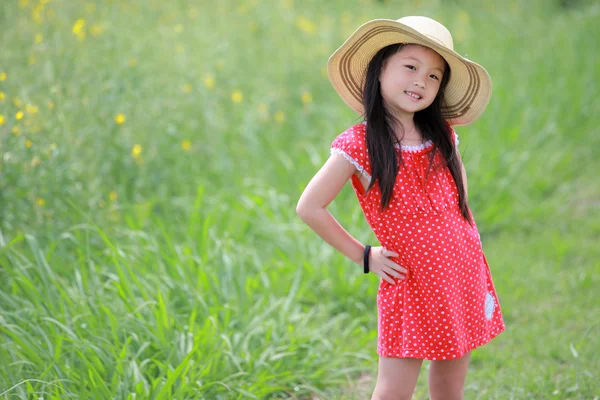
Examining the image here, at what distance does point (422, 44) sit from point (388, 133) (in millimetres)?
285

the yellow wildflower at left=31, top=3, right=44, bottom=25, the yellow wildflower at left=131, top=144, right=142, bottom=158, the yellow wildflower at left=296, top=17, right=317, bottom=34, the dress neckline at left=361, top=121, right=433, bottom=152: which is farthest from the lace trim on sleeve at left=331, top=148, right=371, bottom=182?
the yellow wildflower at left=296, top=17, right=317, bottom=34

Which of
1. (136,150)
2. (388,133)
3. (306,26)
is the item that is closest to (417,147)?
(388,133)

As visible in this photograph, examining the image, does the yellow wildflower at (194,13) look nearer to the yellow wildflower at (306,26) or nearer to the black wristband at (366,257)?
the yellow wildflower at (306,26)

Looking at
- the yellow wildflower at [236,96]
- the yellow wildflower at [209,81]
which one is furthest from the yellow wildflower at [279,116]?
the yellow wildflower at [209,81]

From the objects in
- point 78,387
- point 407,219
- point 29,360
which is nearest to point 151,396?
point 78,387

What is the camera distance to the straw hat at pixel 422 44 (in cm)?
225

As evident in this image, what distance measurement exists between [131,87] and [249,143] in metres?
1.04

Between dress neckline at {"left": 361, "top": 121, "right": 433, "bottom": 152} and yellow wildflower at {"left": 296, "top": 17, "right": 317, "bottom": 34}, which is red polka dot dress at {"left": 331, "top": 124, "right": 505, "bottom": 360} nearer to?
dress neckline at {"left": 361, "top": 121, "right": 433, "bottom": 152}

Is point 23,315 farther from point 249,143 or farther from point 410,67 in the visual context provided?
point 249,143

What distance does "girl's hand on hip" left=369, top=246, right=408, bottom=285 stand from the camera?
2.31 meters

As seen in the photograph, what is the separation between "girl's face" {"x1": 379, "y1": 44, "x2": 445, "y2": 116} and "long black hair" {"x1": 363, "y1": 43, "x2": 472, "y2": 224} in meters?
0.05

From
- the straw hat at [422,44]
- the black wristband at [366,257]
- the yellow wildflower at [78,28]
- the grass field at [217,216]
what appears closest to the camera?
the straw hat at [422,44]

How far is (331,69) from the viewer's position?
8.03 feet

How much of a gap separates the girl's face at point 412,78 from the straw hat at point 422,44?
0.04 m
